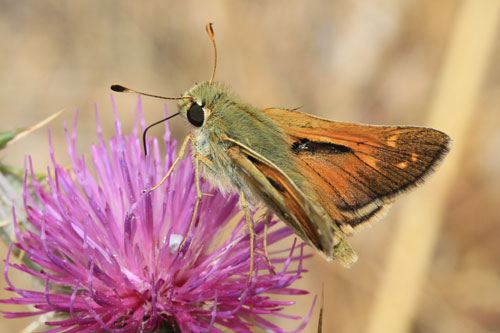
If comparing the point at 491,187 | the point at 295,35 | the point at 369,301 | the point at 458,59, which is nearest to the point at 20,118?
the point at 295,35

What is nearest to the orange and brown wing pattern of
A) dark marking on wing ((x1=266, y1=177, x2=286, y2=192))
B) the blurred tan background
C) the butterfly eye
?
dark marking on wing ((x1=266, y1=177, x2=286, y2=192))

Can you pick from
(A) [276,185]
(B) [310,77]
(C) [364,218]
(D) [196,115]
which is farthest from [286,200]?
(B) [310,77]

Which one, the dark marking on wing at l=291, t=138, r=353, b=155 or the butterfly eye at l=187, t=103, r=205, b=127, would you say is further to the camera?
the dark marking on wing at l=291, t=138, r=353, b=155

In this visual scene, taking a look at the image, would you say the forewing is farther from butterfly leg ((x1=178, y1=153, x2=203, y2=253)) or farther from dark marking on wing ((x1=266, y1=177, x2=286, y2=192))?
butterfly leg ((x1=178, y1=153, x2=203, y2=253))

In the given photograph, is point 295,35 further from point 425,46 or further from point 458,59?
point 458,59

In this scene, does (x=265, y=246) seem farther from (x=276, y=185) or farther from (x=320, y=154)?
(x=320, y=154)

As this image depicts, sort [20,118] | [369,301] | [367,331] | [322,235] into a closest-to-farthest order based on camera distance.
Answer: [322,235] < [367,331] < [369,301] < [20,118]
